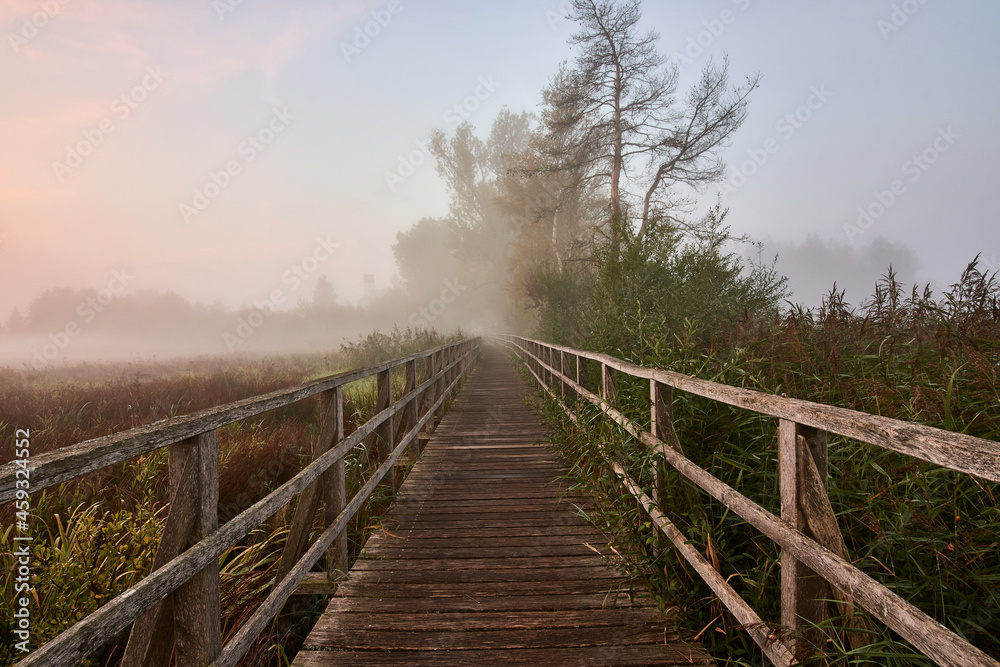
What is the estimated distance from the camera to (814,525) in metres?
1.44

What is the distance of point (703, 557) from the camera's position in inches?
83.2

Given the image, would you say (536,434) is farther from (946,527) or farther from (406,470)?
(946,527)

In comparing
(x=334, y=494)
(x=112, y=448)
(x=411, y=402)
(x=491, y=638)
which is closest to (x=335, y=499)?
(x=334, y=494)

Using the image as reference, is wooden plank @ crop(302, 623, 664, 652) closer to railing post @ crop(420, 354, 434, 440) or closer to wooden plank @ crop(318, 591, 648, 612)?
wooden plank @ crop(318, 591, 648, 612)

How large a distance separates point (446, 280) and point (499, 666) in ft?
183

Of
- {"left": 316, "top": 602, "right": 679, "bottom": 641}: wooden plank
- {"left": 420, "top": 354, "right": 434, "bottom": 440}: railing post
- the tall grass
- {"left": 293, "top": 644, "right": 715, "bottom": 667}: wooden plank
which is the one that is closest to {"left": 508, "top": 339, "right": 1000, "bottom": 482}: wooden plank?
the tall grass

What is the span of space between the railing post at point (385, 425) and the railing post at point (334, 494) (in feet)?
3.27

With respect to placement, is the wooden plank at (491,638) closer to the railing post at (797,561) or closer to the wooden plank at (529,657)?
the wooden plank at (529,657)

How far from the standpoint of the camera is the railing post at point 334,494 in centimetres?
276

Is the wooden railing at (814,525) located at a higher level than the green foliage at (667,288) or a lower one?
lower

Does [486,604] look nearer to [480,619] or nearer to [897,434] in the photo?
[480,619]

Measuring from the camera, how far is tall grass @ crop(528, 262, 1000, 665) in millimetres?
1612

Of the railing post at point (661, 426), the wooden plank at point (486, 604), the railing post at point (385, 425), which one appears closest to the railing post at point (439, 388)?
the railing post at point (385, 425)

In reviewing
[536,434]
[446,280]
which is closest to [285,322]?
[446,280]
